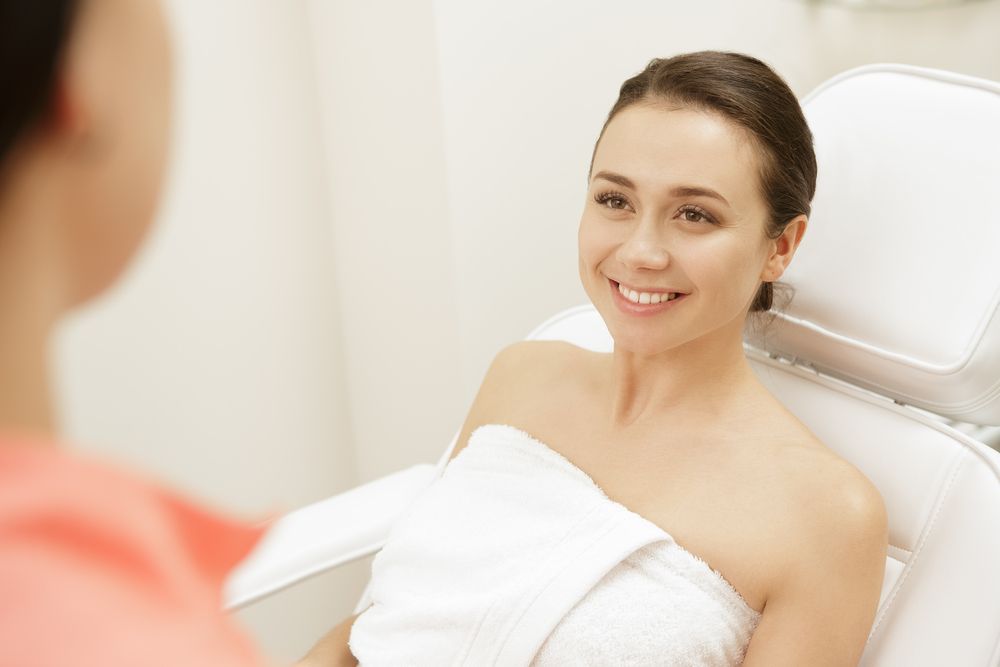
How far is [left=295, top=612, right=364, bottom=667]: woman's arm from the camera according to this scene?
1312 millimetres

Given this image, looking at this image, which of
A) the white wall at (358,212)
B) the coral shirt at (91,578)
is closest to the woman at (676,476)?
the white wall at (358,212)

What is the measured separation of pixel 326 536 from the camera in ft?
4.51

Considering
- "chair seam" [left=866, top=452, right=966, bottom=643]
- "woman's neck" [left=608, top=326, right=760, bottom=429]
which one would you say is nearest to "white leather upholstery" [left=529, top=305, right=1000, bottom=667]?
"chair seam" [left=866, top=452, right=966, bottom=643]

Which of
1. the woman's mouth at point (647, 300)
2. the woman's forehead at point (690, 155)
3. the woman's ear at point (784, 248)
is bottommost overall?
the woman's mouth at point (647, 300)

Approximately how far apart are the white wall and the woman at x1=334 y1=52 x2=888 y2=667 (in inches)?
19.7

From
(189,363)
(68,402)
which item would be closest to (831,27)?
(189,363)

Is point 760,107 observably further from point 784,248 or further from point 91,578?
point 91,578

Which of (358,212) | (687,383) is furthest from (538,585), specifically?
(358,212)

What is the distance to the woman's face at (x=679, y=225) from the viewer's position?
1.13 m

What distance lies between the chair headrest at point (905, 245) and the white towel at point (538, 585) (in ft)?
1.17

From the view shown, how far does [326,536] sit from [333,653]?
0.50ft

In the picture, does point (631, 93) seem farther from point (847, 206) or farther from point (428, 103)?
point (428, 103)

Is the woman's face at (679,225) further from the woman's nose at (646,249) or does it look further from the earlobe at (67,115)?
Result: the earlobe at (67,115)

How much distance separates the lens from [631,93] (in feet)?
4.02
